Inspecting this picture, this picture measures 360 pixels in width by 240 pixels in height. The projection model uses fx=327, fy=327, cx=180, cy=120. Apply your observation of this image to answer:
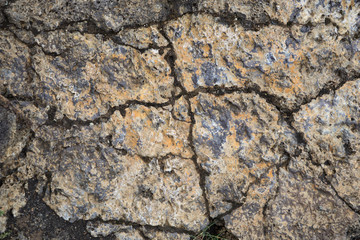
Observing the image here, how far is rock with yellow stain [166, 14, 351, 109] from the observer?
1442 millimetres

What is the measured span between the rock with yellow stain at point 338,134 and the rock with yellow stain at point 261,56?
65 mm

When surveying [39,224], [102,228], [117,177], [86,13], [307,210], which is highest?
[86,13]

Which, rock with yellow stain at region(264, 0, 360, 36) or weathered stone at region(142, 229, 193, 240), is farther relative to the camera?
weathered stone at region(142, 229, 193, 240)

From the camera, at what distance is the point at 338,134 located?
4.78 feet

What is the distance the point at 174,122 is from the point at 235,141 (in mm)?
295

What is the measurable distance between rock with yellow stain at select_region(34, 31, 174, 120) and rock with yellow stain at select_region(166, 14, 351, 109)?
15 centimetres

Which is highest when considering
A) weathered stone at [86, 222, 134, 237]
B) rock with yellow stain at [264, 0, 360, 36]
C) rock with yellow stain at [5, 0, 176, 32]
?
rock with yellow stain at [264, 0, 360, 36]

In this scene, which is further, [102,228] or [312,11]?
[102,228]

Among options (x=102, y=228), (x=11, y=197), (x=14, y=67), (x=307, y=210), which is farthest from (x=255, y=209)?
(x=14, y=67)

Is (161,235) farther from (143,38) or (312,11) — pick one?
(312,11)

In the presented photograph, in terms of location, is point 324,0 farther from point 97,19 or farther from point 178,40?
point 97,19

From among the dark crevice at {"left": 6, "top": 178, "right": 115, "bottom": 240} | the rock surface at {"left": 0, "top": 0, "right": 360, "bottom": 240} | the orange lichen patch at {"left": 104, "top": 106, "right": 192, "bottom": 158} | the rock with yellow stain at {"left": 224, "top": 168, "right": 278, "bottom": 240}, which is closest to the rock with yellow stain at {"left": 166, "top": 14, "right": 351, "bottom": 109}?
the rock surface at {"left": 0, "top": 0, "right": 360, "bottom": 240}

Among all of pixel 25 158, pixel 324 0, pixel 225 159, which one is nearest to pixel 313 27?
pixel 324 0

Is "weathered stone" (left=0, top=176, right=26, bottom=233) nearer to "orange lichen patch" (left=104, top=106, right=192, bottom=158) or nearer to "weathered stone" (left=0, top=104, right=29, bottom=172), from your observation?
"weathered stone" (left=0, top=104, right=29, bottom=172)
